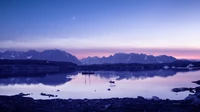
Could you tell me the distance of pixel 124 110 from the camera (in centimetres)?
2059

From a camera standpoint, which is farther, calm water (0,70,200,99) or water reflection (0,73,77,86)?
water reflection (0,73,77,86)

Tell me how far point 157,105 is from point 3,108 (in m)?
14.5

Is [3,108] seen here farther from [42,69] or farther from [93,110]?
[42,69]

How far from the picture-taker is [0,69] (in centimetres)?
11188

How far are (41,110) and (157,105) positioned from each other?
444 inches

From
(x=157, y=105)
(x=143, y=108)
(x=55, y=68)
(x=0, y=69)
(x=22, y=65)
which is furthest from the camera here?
(x=55, y=68)

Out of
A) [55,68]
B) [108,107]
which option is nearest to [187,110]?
[108,107]

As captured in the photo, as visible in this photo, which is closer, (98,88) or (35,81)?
(98,88)

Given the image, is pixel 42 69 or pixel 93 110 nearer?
pixel 93 110

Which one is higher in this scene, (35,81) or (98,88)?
(35,81)

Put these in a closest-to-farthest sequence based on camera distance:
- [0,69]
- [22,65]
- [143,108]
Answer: [143,108]
[0,69]
[22,65]

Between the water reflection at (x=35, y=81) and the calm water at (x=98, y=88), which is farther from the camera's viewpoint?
the water reflection at (x=35, y=81)

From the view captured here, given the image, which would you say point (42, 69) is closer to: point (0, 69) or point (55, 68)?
point (55, 68)

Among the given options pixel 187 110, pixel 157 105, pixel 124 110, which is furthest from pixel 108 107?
pixel 187 110
